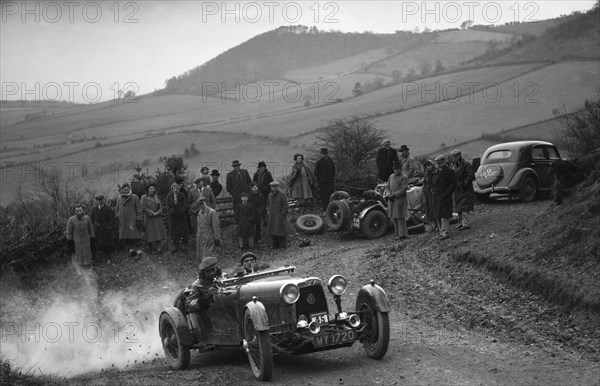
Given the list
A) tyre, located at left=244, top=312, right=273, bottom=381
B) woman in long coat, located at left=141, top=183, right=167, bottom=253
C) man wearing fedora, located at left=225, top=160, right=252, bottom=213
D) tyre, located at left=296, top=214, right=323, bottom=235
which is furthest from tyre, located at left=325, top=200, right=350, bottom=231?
tyre, located at left=244, top=312, right=273, bottom=381

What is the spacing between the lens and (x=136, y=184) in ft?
87.1

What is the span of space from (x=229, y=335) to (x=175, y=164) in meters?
16.5

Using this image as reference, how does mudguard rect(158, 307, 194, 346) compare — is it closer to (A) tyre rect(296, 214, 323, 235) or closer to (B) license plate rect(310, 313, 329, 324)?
(B) license plate rect(310, 313, 329, 324)

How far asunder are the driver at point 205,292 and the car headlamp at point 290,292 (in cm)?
191

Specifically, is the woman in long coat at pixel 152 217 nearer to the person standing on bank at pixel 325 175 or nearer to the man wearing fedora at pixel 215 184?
the man wearing fedora at pixel 215 184

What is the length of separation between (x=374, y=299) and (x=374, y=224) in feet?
39.5

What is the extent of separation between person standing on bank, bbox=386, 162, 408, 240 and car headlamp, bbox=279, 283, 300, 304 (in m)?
10.9

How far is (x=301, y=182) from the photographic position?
2733 cm

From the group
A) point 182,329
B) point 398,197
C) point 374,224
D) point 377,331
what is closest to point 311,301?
point 377,331

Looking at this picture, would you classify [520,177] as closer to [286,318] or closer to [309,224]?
[309,224]

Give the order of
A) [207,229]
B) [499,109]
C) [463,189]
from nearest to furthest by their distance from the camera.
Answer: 1. [463,189]
2. [207,229]
3. [499,109]

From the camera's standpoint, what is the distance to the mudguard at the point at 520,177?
25.4 metres

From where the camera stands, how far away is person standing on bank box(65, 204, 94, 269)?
23.7 meters

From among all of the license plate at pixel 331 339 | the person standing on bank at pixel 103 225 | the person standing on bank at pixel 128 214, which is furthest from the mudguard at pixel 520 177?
the license plate at pixel 331 339
